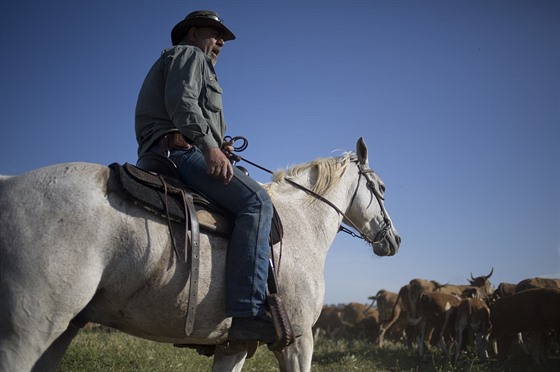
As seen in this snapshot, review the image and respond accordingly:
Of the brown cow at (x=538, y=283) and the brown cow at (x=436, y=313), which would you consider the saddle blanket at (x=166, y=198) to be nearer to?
the brown cow at (x=436, y=313)

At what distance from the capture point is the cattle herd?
1259cm

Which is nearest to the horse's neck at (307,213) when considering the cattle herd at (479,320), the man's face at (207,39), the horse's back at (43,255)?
the man's face at (207,39)

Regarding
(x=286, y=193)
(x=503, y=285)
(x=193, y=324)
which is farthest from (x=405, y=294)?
(x=193, y=324)

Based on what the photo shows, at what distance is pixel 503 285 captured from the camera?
58.0 ft

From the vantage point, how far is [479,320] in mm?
13867

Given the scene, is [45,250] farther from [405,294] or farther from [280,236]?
[405,294]

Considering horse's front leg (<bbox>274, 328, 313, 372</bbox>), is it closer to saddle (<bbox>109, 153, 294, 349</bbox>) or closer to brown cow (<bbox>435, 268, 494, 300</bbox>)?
saddle (<bbox>109, 153, 294, 349</bbox>)

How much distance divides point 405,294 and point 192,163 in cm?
1701

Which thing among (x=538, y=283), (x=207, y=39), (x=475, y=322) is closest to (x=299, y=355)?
(x=207, y=39)

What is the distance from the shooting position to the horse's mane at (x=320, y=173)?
15.8 ft

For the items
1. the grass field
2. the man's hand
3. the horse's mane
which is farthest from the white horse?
the grass field

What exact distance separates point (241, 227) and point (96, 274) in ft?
3.42

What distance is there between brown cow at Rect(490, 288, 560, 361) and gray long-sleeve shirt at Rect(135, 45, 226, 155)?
11.9 metres

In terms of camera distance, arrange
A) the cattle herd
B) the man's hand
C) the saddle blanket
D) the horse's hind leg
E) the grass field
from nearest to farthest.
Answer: the horse's hind leg → the saddle blanket → the man's hand → the grass field → the cattle herd
